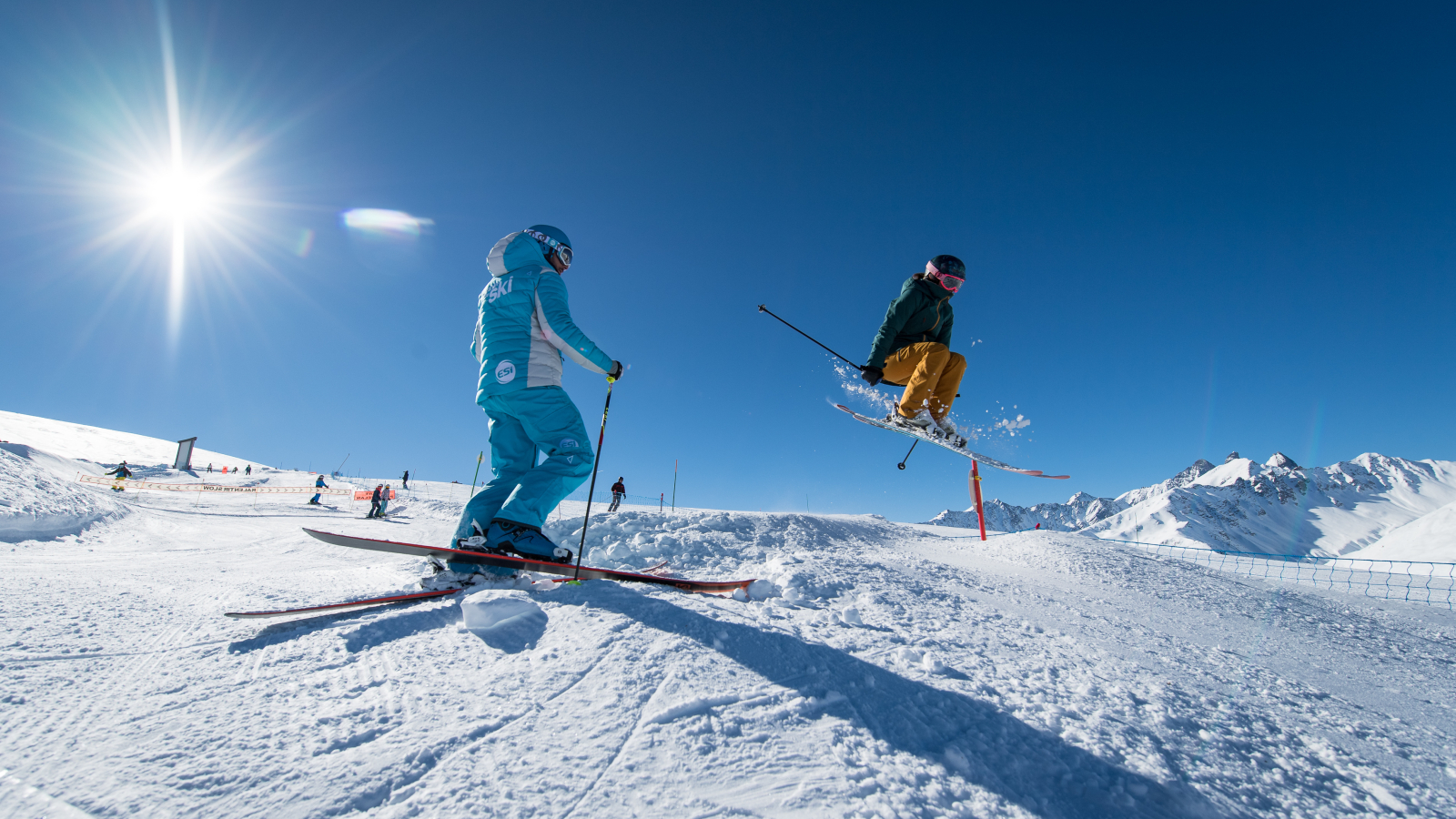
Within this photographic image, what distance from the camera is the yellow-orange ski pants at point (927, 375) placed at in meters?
6.10

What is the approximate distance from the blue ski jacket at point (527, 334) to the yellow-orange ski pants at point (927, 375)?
3.90 m

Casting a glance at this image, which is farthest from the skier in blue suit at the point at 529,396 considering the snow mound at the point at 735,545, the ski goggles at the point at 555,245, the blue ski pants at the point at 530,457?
the snow mound at the point at 735,545

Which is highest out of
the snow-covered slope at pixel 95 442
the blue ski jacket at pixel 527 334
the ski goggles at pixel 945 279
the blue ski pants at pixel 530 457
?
the ski goggles at pixel 945 279

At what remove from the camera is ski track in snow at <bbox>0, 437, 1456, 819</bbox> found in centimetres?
125

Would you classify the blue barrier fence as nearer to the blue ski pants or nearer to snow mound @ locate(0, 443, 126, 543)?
the blue ski pants

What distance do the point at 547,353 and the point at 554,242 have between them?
103 centimetres

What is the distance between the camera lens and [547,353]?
12.5ft

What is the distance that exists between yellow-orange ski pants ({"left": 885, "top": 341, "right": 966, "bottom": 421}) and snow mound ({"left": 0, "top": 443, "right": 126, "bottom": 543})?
1007cm

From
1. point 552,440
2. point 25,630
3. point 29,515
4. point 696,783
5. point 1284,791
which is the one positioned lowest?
point 29,515

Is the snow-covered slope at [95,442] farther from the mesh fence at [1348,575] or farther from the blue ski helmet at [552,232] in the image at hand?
the mesh fence at [1348,575]

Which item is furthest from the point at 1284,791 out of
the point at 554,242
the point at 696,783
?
the point at 554,242

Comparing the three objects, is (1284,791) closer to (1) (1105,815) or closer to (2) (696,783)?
(1) (1105,815)

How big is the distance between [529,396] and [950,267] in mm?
4962

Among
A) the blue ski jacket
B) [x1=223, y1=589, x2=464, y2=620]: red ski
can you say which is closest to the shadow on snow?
[x1=223, y1=589, x2=464, y2=620]: red ski
